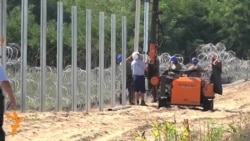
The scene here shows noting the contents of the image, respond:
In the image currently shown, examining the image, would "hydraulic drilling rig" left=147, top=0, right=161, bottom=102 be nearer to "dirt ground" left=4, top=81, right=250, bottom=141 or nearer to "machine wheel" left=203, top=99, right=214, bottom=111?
"dirt ground" left=4, top=81, right=250, bottom=141

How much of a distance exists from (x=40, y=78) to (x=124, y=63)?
469 centimetres

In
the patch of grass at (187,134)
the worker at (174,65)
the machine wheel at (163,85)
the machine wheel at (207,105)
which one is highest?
the worker at (174,65)

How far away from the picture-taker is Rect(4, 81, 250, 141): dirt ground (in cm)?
1352

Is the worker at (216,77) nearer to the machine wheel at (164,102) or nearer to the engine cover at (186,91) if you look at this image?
the engine cover at (186,91)

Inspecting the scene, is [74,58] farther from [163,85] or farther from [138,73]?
[138,73]

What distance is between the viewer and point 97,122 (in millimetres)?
15961

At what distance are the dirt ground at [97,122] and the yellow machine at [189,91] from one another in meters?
0.26

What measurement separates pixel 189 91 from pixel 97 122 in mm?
5229

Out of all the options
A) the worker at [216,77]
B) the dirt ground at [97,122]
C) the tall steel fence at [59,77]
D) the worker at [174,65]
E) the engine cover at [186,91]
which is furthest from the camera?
the worker at [174,65]

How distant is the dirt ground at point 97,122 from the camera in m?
13.5

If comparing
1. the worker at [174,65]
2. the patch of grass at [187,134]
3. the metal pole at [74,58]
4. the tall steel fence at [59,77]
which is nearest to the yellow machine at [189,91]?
the worker at [174,65]

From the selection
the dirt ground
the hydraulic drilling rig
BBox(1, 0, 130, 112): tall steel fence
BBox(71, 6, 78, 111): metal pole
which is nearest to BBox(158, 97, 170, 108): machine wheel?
the dirt ground

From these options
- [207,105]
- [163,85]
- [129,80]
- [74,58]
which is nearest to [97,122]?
[74,58]

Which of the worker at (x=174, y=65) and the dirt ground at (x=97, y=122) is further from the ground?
the worker at (x=174, y=65)
